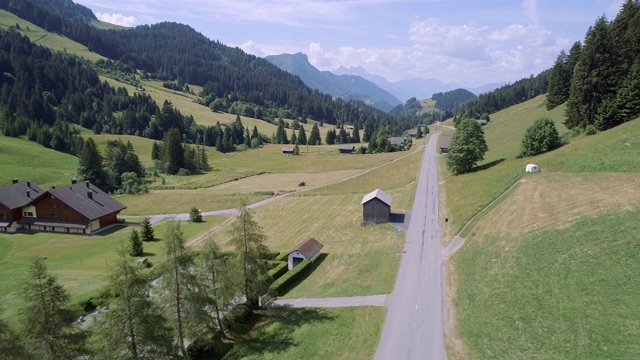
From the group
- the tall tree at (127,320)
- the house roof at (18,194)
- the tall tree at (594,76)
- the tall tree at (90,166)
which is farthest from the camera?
the tall tree at (90,166)

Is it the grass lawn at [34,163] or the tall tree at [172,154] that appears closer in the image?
the grass lawn at [34,163]

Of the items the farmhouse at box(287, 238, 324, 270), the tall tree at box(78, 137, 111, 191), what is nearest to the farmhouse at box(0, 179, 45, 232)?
the tall tree at box(78, 137, 111, 191)

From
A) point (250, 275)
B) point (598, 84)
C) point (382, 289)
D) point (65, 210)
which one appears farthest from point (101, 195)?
point (598, 84)

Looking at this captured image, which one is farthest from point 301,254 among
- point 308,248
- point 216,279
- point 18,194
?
point 18,194

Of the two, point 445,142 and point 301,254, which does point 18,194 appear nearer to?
point 301,254

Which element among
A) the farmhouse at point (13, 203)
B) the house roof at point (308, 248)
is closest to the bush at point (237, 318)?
the house roof at point (308, 248)

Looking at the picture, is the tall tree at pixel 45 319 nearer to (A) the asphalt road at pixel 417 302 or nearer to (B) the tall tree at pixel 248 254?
(B) the tall tree at pixel 248 254

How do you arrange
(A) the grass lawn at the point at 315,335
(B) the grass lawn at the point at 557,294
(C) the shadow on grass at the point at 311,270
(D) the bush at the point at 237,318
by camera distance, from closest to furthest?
(B) the grass lawn at the point at 557,294 < (A) the grass lawn at the point at 315,335 < (D) the bush at the point at 237,318 < (C) the shadow on grass at the point at 311,270
